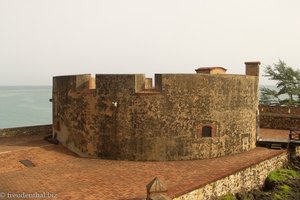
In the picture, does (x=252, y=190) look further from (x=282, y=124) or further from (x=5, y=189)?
(x=282, y=124)

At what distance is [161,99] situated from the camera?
1205cm

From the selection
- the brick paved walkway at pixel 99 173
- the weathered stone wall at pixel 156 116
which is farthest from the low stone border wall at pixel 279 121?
the weathered stone wall at pixel 156 116

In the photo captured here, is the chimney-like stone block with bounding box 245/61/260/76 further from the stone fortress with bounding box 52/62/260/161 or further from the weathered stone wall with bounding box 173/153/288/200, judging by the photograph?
the weathered stone wall with bounding box 173/153/288/200

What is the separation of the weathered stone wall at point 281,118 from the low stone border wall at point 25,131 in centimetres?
1394

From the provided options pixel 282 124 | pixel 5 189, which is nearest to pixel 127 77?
pixel 5 189

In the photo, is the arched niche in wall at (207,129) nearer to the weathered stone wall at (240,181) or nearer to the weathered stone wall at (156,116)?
the weathered stone wall at (156,116)

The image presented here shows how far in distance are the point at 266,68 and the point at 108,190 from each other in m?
28.0

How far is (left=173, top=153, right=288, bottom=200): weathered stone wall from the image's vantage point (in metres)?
9.18

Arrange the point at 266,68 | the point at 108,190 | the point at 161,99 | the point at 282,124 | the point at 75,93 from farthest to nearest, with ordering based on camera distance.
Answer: the point at 266,68
the point at 282,124
the point at 75,93
the point at 161,99
the point at 108,190

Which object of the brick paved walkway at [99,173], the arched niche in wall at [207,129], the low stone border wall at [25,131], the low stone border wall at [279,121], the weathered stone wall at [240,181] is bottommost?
the weathered stone wall at [240,181]

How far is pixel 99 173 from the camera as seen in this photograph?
10492 millimetres

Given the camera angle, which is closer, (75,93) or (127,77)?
(127,77)

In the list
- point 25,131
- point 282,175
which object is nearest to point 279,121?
point 282,175

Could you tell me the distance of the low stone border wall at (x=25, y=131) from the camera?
16697mm
